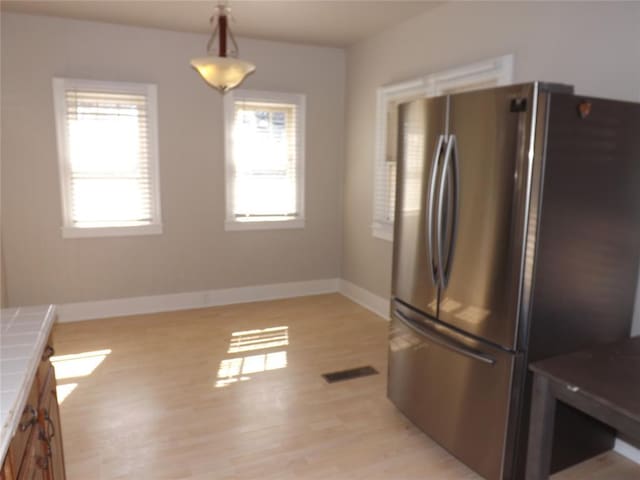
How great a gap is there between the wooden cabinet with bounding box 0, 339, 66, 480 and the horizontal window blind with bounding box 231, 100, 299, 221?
3314 mm

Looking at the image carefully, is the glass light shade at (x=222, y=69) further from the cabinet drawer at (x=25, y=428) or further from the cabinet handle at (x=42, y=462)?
the cabinet handle at (x=42, y=462)

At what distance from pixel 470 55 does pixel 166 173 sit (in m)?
2.92

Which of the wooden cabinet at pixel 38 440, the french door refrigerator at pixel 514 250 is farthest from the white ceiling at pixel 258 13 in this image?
the wooden cabinet at pixel 38 440

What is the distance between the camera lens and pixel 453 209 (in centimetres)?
220

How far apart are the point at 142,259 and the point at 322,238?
1937 millimetres

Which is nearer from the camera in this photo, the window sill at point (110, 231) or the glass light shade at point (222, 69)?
the glass light shade at point (222, 69)

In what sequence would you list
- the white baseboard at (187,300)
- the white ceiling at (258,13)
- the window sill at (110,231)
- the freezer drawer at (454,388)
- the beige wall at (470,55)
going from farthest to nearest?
the white baseboard at (187,300) < the window sill at (110,231) < the white ceiling at (258,13) < the beige wall at (470,55) < the freezer drawer at (454,388)

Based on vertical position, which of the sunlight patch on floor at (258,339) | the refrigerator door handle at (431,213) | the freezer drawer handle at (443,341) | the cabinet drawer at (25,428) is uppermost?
the refrigerator door handle at (431,213)

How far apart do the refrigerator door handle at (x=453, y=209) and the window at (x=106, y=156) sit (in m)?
3.15

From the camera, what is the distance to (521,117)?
1.88 metres

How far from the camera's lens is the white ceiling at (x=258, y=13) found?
143 inches

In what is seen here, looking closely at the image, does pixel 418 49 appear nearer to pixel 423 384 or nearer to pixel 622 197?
pixel 622 197

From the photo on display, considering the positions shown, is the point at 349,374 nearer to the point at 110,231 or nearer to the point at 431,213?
the point at 431,213

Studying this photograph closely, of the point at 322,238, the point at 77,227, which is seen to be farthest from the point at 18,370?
the point at 322,238
